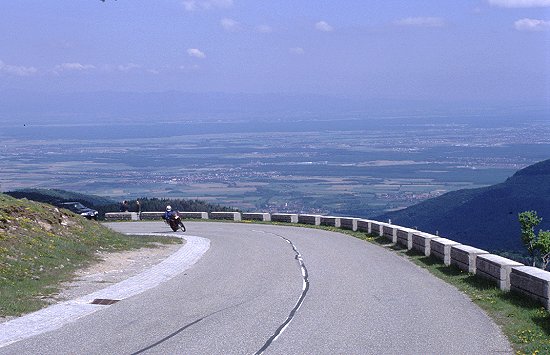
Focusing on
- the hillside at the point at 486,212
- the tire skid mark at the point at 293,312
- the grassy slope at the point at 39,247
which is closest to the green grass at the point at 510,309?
the tire skid mark at the point at 293,312

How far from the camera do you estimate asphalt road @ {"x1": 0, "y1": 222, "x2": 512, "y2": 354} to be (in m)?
12.2

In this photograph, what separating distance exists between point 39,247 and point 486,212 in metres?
60.9

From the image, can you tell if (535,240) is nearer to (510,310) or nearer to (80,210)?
(80,210)

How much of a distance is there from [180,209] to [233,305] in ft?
147

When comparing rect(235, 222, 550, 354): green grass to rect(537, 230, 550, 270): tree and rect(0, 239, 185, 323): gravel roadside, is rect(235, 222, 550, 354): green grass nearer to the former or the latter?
rect(0, 239, 185, 323): gravel roadside

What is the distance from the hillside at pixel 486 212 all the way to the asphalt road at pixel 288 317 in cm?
4350

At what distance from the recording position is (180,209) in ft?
Result: 198

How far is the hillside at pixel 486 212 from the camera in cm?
6862

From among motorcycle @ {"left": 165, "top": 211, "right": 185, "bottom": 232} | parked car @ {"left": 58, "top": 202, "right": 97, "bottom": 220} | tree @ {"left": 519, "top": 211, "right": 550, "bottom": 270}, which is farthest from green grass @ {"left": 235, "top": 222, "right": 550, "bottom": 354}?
parked car @ {"left": 58, "top": 202, "right": 97, "bottom": 220}

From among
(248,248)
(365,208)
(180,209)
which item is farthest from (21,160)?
(248,248)

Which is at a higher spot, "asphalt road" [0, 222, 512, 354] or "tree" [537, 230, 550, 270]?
"asphalt road" [0, 222, 512, 354]

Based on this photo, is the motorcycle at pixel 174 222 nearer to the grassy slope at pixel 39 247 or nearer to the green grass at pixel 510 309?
the grassy slope at pixel 39 247

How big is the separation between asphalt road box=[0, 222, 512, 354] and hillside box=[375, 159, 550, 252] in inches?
1713

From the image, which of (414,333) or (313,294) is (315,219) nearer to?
(313,294)
